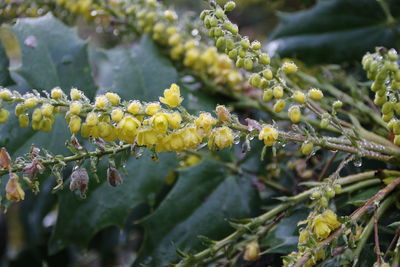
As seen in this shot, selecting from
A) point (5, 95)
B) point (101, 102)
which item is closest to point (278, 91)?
point (101, 102)

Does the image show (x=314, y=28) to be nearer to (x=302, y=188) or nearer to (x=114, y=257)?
(x=302, y=188)

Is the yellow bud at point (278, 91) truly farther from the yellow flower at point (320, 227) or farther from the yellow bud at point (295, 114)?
the yellow flower at point (320, 227)

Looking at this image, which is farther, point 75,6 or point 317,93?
point 75,6

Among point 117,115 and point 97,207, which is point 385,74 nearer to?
point 117,115

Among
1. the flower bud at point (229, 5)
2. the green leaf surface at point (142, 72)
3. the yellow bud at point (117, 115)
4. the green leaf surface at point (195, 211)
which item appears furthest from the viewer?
the green leaf surface at point (142, 72)

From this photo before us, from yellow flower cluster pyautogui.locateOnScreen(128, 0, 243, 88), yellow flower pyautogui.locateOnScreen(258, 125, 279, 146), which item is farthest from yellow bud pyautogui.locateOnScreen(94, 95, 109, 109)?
yellow flower cluster pyautogui.locateOnScreen(128, 0, 243, 88)

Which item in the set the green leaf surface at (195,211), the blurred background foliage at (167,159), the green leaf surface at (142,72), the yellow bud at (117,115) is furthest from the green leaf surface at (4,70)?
the yellow bud at (117,115)

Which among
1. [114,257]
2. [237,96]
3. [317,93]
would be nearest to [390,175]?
[317,93]

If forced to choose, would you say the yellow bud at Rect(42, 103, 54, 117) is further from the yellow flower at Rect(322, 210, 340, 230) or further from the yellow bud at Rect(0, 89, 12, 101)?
the yellow flower at Rect(322, 210, 340, 230)
